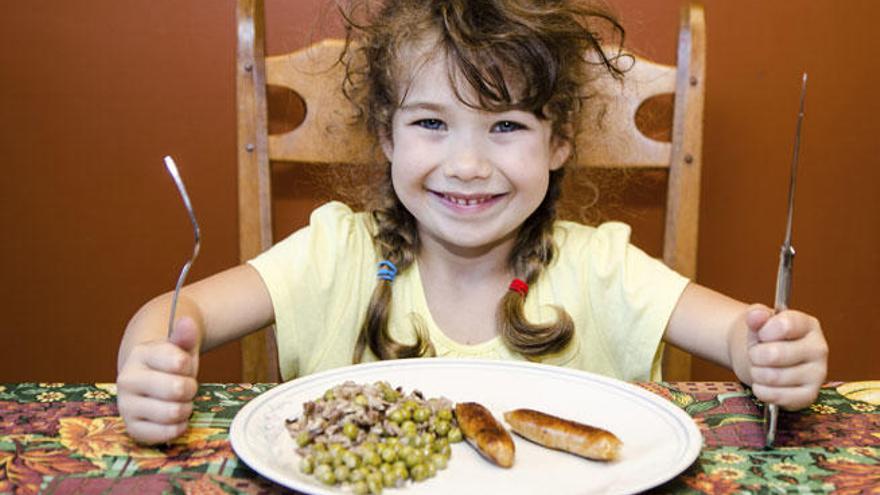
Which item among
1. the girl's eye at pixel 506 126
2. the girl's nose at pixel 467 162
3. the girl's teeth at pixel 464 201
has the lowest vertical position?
the girl's teeth at pixel 464 201

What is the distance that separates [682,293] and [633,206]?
604 millimetres

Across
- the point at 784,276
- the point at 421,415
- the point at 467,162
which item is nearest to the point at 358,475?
the point at 421,415

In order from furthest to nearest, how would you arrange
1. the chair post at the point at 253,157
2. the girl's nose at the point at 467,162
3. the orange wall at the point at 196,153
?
the orange wall at the point at 196,153
the chair post at the point at 253,157
the girl's nose at the point at 467,162

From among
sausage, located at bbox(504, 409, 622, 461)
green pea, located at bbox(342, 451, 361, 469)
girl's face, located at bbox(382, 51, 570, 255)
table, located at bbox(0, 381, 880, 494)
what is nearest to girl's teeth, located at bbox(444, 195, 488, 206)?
girl's face, located at bbox(382, 51, 570, 255)

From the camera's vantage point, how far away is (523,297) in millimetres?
1417

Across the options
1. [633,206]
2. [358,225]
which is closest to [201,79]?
[358,225]

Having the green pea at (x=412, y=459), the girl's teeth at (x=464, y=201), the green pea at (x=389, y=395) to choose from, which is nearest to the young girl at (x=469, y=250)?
the girl's teeth at (x=464, y=201)

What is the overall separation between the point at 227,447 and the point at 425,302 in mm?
604

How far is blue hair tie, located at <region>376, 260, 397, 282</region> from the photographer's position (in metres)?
1.42

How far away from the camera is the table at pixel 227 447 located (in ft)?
2.59

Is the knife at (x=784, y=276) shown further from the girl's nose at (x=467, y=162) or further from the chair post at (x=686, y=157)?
the chair post at (x=686, y=157)

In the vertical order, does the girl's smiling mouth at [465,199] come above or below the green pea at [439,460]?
above

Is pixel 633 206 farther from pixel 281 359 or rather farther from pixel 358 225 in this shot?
pixel 281 359

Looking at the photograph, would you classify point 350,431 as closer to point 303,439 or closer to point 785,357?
point 303,439
